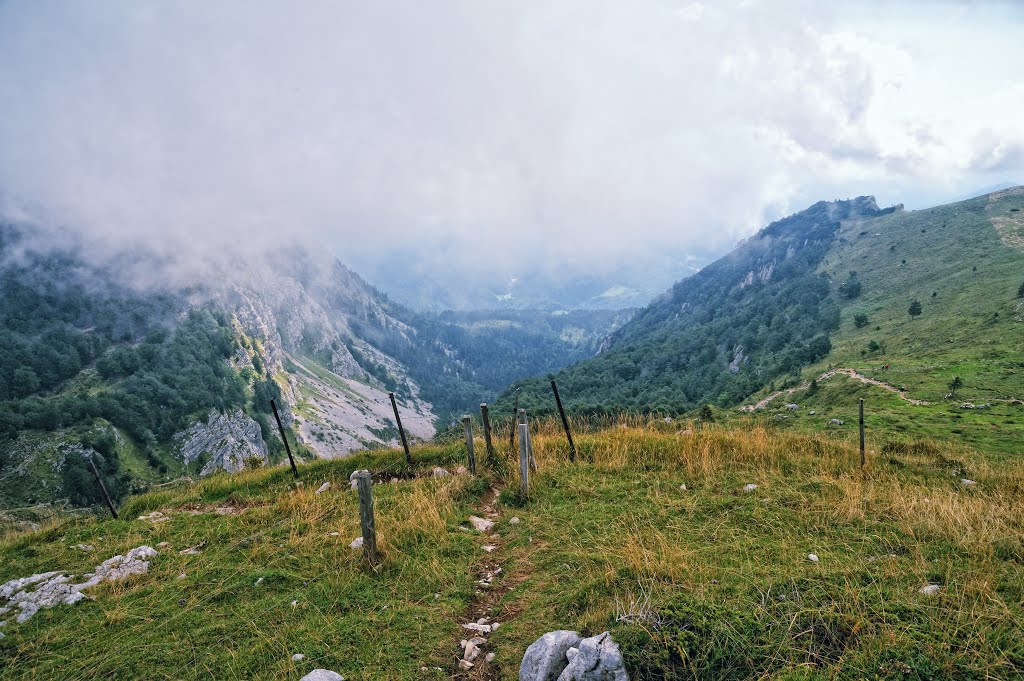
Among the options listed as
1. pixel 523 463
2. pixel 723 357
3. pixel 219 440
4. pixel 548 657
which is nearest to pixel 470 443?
pixel 523 463

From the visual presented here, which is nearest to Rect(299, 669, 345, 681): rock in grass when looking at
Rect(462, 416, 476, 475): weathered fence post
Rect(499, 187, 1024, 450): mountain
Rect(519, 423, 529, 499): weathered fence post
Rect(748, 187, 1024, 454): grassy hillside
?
Rect(519, 423, 529, 499): weathered fence post

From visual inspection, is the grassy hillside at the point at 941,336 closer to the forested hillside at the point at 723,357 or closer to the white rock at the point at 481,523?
the forested hillside at the point at 723,357

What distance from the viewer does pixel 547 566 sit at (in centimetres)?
938

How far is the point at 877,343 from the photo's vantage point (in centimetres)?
5681

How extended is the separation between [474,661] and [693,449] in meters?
9.97

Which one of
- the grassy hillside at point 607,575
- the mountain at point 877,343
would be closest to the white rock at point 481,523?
the grassy hillside at point 607,575

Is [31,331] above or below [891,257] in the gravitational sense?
above

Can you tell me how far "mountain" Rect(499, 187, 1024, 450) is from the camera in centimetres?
2886

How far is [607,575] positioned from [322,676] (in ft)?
15.1

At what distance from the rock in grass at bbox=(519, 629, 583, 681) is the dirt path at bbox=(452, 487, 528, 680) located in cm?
62

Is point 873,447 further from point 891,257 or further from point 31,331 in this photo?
point 31,331

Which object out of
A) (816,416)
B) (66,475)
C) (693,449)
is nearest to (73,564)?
(693,449)

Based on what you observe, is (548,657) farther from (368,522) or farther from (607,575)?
(368,522)

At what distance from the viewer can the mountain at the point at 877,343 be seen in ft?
94.7
